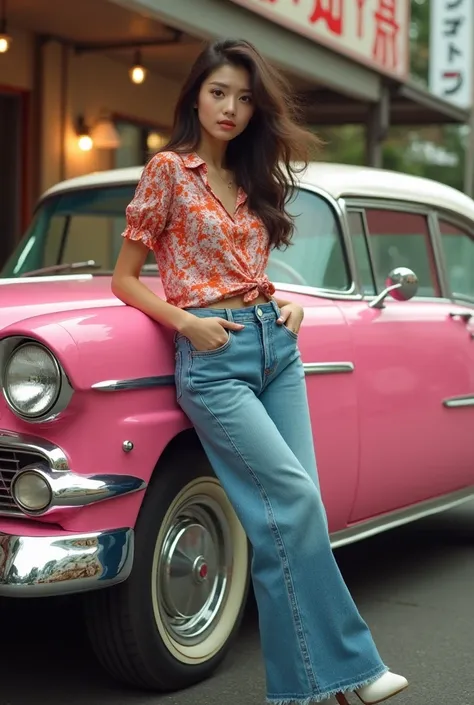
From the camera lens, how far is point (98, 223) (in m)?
5.51

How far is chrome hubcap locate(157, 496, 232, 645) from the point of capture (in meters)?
3.61

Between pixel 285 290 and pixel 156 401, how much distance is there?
1.16 meters

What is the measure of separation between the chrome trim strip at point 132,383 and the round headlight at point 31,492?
269mm

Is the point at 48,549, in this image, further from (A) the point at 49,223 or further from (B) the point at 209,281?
(A) the point at 49,223

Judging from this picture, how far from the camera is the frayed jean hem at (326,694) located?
3.13 m

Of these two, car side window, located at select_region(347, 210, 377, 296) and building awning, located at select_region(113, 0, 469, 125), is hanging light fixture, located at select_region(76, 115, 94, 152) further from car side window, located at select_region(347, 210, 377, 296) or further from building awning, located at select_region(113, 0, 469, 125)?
car side window, located at select_region(347, 210, 377, 296)

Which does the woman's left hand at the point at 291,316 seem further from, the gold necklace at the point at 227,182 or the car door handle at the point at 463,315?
the car door handle at the point at 463,315

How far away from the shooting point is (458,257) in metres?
5.84

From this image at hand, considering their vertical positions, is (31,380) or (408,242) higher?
(408,242)

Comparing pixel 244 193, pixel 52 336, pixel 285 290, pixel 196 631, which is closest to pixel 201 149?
pixel 244 193

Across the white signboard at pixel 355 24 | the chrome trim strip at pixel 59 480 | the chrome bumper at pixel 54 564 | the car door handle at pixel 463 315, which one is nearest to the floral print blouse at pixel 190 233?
the chrome trim strip at pixel 59 480

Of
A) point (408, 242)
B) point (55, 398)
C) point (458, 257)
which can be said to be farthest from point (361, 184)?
point (55, 398)

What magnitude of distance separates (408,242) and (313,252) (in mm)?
1039

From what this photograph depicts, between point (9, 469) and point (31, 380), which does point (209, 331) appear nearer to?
point (31, 380)
